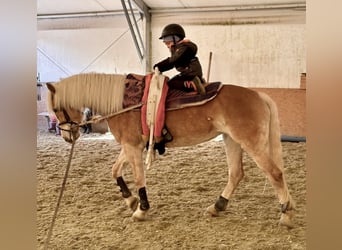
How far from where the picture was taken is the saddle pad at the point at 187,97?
2.34 meters

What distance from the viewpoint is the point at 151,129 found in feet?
7.69

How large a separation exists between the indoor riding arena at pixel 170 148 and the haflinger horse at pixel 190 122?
3cm

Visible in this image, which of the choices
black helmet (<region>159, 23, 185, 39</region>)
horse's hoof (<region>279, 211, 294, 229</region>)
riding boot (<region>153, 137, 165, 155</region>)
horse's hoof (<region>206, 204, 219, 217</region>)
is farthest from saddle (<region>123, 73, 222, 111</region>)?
horse's hoof (<region>279, 211, 294, 229</region>)

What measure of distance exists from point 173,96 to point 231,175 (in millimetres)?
635

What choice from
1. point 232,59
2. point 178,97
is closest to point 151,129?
point 178,97

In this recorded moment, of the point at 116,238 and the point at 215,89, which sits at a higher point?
the point at 215,89

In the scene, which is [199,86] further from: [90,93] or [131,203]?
[131,203]

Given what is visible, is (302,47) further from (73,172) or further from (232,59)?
(73,172)

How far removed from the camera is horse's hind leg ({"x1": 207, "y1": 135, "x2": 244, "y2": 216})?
2.46 meters

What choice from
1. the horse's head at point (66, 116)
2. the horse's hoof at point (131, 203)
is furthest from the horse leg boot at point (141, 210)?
the horse's head at point (66, 116)

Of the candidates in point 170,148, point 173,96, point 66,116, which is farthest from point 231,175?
point 170,148

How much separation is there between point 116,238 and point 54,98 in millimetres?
958

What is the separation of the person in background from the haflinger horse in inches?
6.2
